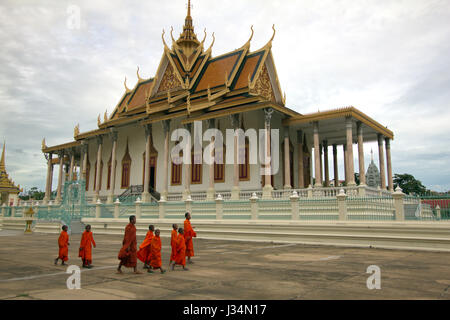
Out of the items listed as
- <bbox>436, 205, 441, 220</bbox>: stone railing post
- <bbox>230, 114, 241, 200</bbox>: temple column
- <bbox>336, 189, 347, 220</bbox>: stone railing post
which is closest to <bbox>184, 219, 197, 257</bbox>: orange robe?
<bbox>336, 189, 347, 220</bbox>: stone railing post

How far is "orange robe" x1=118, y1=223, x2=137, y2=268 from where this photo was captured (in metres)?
5.62

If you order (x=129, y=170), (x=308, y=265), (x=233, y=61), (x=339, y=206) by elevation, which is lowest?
(x=308, y=265)

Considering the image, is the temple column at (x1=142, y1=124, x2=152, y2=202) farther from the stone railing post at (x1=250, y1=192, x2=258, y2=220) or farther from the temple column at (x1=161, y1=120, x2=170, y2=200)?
the stone railing post at (x1=250, y1=192, x2=258, y2=220)

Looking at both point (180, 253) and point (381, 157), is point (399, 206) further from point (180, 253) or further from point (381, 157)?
point (381, 157)

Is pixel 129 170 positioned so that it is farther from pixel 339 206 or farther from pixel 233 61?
pixel 339 206

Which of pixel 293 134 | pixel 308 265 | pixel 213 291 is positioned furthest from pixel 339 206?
pixel 293 134

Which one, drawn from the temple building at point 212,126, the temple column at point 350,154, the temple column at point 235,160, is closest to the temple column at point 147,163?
the temple building at point 212,126

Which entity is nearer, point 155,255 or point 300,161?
point 155,255

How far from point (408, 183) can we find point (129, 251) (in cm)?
4332

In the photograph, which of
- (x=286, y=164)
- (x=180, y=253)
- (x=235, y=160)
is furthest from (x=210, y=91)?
(x=180, y=253)

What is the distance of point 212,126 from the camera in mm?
18406

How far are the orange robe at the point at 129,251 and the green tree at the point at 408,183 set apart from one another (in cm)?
4087
